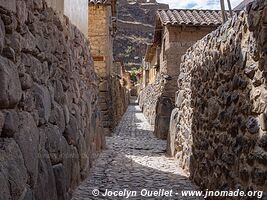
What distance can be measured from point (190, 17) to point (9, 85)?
11527 millimetres

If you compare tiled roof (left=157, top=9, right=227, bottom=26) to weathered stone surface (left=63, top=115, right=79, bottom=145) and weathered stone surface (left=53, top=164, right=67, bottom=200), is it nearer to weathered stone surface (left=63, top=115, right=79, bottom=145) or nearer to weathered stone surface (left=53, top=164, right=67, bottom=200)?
weathered stone surface (left=63, top=115, right=79, bottom=145)

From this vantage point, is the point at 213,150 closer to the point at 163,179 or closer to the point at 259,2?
the point at 163,179

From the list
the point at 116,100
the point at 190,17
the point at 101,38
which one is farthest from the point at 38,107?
the point at 116,100

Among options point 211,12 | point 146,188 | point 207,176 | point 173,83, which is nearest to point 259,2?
point 207,176

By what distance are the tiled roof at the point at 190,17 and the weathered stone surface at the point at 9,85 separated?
10244 mm

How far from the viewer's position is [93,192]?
15.8ft

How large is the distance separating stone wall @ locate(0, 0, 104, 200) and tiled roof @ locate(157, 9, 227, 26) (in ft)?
25.3

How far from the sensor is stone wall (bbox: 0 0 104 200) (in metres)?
2.51

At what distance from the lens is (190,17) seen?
13.3 metres

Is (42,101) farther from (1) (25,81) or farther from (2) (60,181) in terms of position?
(2) (60,181)

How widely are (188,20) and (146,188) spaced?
29.1ft

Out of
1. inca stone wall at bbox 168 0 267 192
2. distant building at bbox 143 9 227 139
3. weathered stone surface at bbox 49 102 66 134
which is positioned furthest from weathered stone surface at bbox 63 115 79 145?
distant building at bbox 143 9 227 139

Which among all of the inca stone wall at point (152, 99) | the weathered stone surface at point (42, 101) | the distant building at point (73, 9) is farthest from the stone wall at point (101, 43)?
the weathered stone surface at point (42, 101)

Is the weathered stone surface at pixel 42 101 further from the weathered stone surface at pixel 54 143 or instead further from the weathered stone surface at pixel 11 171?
the weathered stone surface at pixel 11 171
